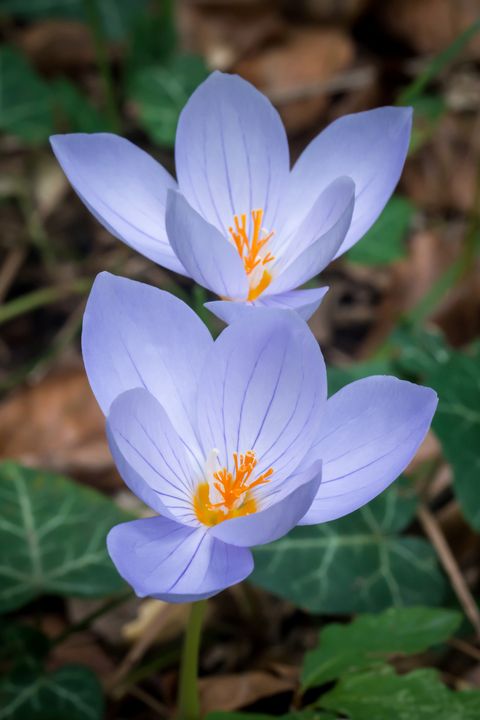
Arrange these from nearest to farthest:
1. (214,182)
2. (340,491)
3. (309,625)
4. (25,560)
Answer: (340,491) → (214,182) → (25,560) → (309,625)

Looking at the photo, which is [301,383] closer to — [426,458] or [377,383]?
[377,383]

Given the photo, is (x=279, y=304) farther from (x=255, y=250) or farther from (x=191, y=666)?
(x=191, y=666)

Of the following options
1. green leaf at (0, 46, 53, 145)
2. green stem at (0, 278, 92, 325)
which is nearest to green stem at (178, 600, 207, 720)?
green stem at (0, 278, 92, 325)

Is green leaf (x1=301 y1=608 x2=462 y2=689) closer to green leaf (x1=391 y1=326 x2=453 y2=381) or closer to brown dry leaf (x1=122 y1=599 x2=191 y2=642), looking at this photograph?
brown dry leaf (x1=122 y1=599 x2=191 y2=642)

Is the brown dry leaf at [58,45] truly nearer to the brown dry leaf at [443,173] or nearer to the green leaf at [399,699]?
the brown dry leaf at [443,173]

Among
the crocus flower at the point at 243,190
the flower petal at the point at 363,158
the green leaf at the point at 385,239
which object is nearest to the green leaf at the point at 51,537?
the crocus flower at the point at 243,190

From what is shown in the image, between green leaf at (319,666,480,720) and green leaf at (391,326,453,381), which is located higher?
green leaf at (319,666,480,720)

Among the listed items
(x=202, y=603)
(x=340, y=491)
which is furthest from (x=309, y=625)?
(x=340, y=491)
